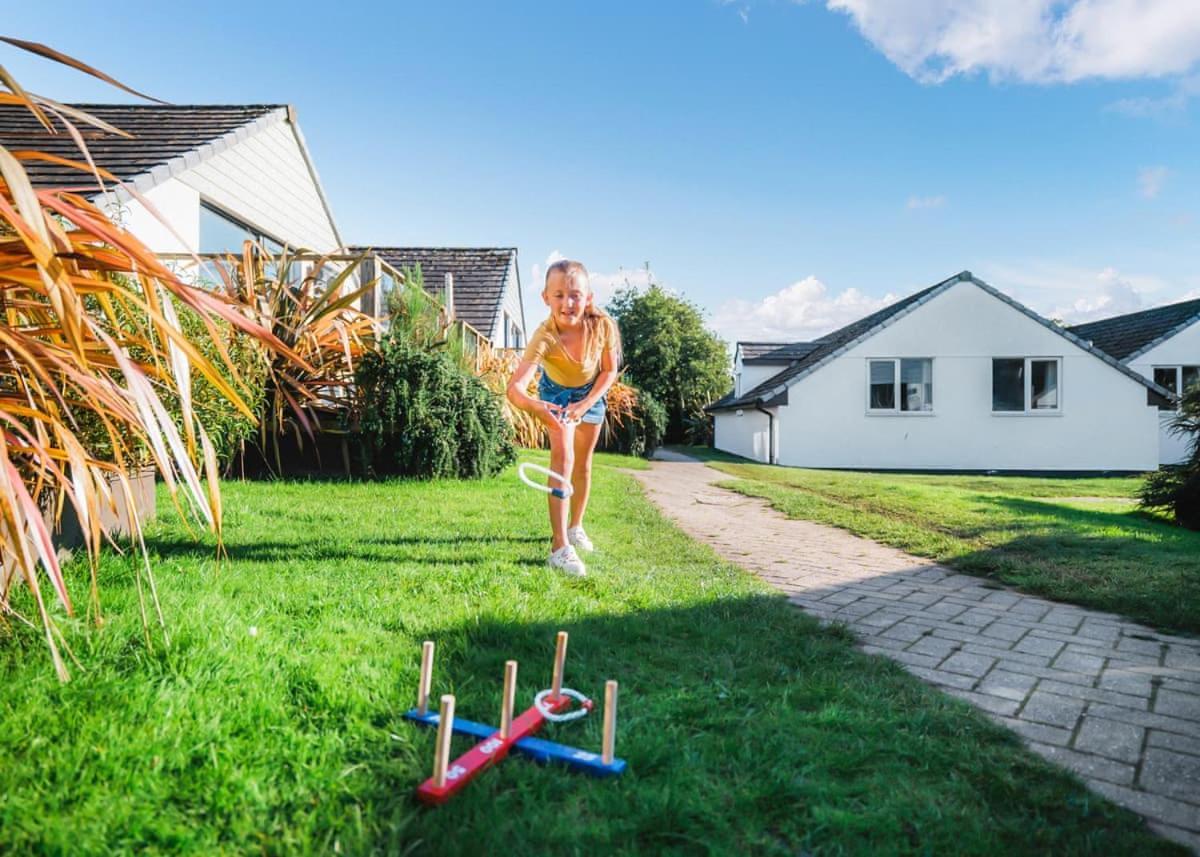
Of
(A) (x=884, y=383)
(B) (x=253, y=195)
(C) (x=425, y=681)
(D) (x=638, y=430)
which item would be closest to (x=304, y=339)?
(C) (x=425, y=681)

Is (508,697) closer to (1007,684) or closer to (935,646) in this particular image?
(1007,684)

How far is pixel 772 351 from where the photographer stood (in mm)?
24203

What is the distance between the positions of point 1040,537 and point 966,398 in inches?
510

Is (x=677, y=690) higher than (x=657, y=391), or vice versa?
(x=657, y=391)

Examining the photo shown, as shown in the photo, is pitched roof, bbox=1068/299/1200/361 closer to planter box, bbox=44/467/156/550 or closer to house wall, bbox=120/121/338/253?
house wall, bbox=120/121/338/253

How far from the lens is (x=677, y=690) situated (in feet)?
7.09

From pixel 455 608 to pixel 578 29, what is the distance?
10839 millimetres

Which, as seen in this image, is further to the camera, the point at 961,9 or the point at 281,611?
the point at 961,9

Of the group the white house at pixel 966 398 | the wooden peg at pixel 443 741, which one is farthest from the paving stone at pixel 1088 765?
the white house at pixel 966 398

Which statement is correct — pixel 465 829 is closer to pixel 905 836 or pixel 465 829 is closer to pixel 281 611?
pixel 905 836

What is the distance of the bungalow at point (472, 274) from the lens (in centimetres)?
1931

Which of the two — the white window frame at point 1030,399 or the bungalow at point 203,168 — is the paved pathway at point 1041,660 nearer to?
the bungalow at point 203,168

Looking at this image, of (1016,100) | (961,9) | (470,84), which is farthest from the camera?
→ (1016,100)

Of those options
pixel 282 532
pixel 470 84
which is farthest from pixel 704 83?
pixel 282 532
